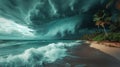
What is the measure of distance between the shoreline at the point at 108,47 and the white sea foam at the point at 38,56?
385mm

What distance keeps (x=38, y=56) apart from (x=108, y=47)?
4.21ft

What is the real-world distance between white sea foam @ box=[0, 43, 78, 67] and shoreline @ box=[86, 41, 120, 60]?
39cm

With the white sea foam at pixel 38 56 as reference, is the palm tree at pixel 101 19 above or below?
above

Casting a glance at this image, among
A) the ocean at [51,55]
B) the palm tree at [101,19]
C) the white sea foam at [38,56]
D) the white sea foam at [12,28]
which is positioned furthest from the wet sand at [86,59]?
the white sea foam at [12,28]

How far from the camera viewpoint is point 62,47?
14.9ft

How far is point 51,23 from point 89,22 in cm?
69

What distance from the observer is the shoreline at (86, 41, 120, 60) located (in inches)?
182

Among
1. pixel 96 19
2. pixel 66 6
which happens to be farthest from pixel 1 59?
pixel 96 19

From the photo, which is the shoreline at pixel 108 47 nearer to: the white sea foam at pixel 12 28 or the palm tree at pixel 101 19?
the palm tree at pixel 101 19

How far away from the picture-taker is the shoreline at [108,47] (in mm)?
4632

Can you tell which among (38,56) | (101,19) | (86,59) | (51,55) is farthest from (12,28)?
Result: (101,19)

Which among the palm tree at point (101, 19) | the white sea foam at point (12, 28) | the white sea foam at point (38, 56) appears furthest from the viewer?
the palm tree at point (101, 19)

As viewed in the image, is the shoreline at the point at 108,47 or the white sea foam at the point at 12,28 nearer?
the white sea foam at the point at 12,28

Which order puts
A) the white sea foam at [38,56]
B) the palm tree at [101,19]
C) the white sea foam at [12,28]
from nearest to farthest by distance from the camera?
the white sea foam at [38,56] < the white sea foam at [12,28] < the palm tree at [101,19]
